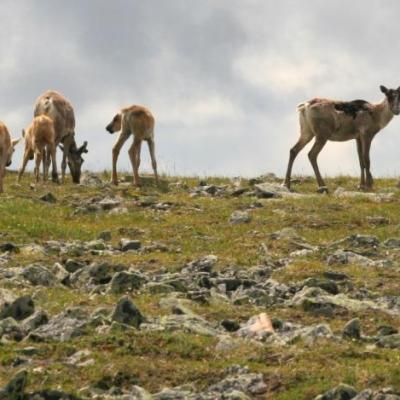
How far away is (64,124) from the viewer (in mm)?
33531

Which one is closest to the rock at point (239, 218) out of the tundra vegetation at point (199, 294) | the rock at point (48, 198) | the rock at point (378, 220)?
the tundra vegetation at point (199, 294)

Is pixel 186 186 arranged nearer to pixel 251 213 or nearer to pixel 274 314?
pixel 251 213

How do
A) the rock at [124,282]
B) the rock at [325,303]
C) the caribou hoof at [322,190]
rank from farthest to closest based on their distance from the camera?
the caribou hoof at [322,190]
the rock at [124,282]
the rock at [325,303]

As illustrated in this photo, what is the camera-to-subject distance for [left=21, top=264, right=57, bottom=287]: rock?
659 inches

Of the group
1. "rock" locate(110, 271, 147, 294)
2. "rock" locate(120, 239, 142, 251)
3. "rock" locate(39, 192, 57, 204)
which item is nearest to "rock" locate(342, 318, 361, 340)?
"rock" locate(110, 271, 147, 294)

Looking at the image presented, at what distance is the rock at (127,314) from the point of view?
13.8 m

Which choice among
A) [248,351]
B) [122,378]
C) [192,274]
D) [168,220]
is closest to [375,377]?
[248,351]

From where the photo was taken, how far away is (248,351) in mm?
12812

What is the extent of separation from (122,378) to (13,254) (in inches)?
310

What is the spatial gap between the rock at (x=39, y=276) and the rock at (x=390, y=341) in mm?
5089

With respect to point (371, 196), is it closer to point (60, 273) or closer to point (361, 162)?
point (361, 162)

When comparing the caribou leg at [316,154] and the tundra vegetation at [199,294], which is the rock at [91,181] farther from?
the caribou leg at [316,154]

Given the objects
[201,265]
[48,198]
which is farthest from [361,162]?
[201,265]

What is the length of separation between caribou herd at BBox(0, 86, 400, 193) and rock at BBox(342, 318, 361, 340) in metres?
16.4
